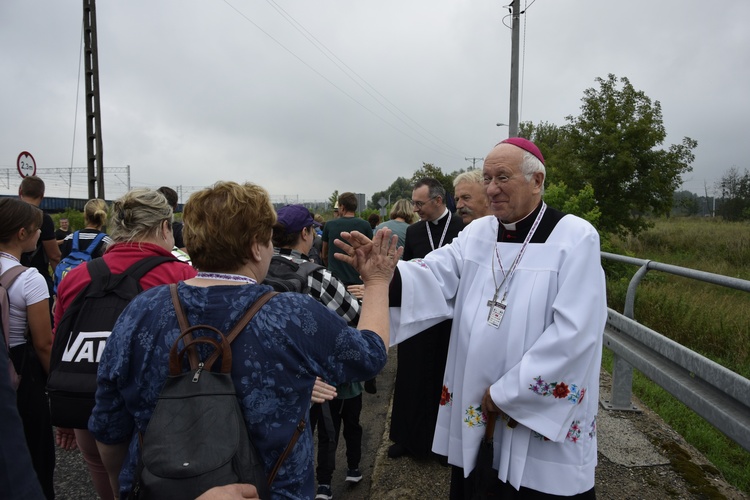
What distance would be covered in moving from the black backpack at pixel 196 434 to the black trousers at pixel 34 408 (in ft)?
5.62

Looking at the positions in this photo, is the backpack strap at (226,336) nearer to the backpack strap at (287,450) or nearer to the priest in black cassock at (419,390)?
the backpack strap at (287,450)

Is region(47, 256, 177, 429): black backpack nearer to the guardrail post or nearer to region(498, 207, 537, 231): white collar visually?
region(498, 207, 537, 231): white collar

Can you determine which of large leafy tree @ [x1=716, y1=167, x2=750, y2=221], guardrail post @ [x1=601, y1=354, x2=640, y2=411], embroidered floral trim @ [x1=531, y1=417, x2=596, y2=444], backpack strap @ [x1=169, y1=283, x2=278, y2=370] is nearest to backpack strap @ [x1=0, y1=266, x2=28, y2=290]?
backpack strap @ [x1=169, y1=283, x2=278, y2=370]

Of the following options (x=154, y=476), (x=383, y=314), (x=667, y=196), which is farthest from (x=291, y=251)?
(x=667, y=196)

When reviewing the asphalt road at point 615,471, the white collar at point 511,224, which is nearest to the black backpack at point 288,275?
the white collar at point 511,224

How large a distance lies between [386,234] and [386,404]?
3368 millimetres

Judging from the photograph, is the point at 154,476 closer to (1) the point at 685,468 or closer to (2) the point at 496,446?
(2) the point at 496,446

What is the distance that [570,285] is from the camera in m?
2.04

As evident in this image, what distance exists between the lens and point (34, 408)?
2590 mm

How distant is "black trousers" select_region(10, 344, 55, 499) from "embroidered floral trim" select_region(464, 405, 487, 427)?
219 centimetres

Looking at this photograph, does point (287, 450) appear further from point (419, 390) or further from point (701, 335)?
point (701, 335)

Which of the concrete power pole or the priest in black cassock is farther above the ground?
the concrete power pole

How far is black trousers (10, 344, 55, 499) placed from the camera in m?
2.55

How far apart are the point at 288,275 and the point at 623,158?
18.9m
